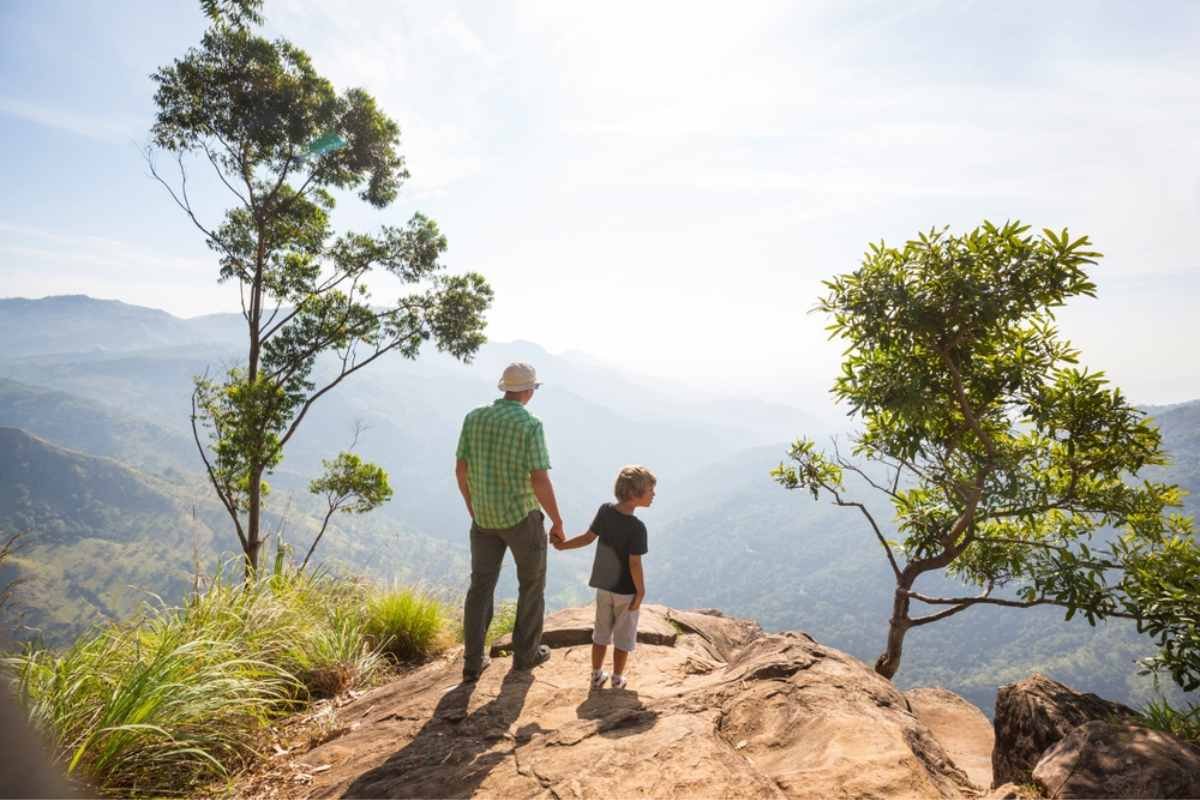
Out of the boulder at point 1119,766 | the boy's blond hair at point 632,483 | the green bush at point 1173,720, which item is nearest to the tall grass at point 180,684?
the boy's blond hair at point 632,483

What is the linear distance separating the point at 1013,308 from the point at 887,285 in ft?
3.96

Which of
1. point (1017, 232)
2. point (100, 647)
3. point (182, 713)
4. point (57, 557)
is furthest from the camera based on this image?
point (57, 557)

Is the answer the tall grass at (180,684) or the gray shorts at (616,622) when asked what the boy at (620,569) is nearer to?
the gray shorts at (616,622)

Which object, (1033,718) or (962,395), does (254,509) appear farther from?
(1033,718)

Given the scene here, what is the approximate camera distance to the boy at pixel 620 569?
17.6 ft

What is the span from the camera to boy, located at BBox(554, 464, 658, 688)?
17.6 ft

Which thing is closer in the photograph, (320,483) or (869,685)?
(869,685)

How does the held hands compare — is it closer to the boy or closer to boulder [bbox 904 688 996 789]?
the boy

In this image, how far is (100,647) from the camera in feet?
15.6

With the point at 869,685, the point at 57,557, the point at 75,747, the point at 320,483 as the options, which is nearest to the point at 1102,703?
the point at 869,685

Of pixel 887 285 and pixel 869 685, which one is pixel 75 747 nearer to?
pixel 869 685

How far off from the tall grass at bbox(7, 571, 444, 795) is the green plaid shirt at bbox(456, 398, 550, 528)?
89.0 inches

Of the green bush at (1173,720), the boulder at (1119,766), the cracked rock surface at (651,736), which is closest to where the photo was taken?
the boulder at (1119,766)

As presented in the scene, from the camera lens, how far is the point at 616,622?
18.1 ft
